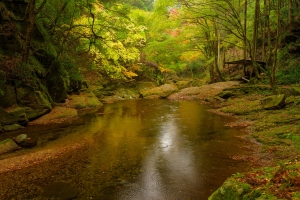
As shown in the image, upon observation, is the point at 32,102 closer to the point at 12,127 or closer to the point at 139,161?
the point at 12,127

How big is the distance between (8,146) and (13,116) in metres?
3.83

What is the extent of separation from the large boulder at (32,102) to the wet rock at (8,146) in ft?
14.5

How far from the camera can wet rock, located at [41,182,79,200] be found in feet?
17.0

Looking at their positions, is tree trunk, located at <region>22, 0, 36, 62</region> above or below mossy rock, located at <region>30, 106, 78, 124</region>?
above

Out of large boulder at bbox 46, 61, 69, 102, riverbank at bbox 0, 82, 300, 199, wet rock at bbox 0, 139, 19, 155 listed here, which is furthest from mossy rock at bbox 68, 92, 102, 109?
wet rock at bbox 0, 139, 19, 155

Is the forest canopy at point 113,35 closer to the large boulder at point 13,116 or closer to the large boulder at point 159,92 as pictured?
the large boulder at point 13,116

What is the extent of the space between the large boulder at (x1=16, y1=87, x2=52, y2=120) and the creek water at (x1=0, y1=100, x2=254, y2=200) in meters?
1.61

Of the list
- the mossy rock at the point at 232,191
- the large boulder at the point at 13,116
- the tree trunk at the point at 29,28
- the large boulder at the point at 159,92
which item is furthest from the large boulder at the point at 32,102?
the large boulder at the point at 159,92

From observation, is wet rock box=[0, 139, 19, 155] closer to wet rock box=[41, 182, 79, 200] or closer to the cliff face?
the cliff face

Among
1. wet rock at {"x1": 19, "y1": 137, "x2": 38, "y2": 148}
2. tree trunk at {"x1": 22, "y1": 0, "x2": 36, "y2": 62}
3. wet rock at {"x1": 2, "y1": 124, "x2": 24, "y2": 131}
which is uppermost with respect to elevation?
tree trunk at {"x1": 22, "y1": 0, "x2": 36, "y2": 62}

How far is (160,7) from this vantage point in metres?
22.3

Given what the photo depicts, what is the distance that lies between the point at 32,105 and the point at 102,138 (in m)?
6.00

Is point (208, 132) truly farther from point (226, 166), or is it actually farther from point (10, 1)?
point (10, 1)

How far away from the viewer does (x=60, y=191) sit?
541cm
